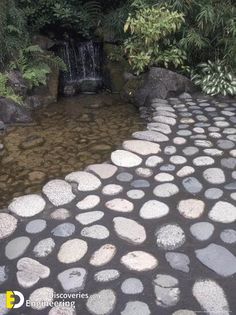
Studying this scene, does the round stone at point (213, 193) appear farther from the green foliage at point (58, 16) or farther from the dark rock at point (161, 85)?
the green foliage at point (58, 16)

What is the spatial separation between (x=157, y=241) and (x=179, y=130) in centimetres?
222

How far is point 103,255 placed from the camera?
2.61 m

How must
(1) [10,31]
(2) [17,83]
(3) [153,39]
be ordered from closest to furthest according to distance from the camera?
(2) [17,83], (3) [153,39], (1) [10,31]

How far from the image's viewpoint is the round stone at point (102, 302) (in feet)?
7.24

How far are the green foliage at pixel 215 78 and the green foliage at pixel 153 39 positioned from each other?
39 centimetres

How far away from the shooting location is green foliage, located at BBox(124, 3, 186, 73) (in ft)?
19.9

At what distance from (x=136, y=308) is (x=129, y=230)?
2.36ft

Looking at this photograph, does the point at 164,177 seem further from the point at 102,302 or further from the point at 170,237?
the point at 102,302

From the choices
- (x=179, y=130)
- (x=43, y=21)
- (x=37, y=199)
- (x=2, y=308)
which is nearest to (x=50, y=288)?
(x=2, y=308)

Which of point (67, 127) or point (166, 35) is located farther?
point (166, 35)

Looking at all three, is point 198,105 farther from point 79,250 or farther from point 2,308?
point 2,308

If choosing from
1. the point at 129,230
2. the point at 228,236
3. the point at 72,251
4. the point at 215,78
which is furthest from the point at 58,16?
the point at 228,236

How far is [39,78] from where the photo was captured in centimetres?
616

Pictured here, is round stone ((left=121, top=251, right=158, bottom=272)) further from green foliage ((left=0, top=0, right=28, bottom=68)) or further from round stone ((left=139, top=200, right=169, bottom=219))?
green foliage ((left=0, top=0, right=28, bottom=68))
